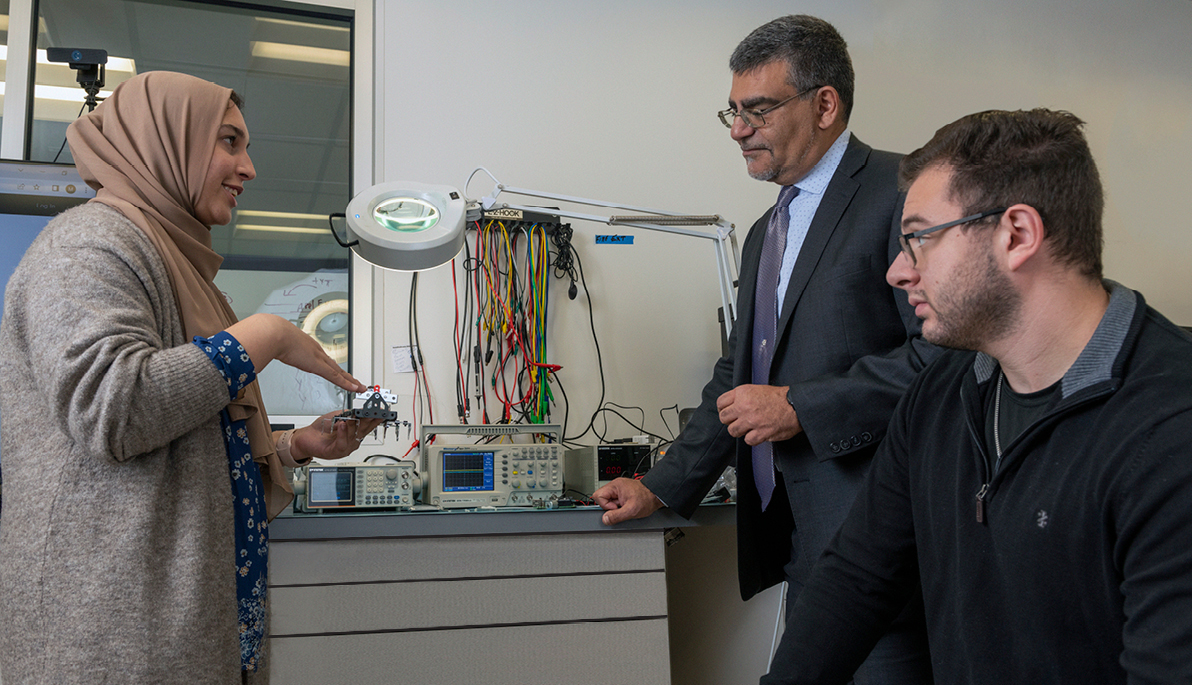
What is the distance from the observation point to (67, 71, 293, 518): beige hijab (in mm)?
1276

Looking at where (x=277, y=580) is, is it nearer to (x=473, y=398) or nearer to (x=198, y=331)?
(x=198, y=331)

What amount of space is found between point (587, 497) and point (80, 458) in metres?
1.39

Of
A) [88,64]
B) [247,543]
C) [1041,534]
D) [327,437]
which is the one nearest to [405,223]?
[327,437]

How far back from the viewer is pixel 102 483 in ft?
3.59

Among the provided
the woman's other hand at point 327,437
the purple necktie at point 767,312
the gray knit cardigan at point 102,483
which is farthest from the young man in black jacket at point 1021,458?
the woman's other hand at point 327,437

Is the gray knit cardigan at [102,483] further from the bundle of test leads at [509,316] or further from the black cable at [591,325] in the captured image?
the black cable at [591,325]

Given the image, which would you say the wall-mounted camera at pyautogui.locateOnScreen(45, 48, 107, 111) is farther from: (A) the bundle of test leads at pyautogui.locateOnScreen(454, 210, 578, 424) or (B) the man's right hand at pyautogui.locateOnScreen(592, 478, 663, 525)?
(B) the man's right hand at pyautogui.locateOnScreen(592, 478, 663, 525)

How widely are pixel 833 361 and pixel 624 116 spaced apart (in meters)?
1.75

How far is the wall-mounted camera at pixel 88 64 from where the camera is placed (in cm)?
223

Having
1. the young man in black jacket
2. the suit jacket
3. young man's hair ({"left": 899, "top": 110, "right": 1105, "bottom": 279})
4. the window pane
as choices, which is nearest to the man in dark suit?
the suit jacket

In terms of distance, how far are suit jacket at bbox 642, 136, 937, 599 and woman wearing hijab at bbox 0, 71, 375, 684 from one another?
0.87 metres

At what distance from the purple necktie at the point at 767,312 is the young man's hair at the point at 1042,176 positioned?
0.67m

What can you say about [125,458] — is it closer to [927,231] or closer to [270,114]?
[927,231]

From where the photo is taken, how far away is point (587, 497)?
7.56 ft
